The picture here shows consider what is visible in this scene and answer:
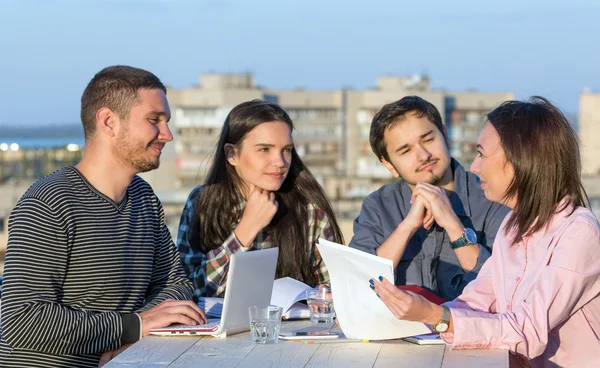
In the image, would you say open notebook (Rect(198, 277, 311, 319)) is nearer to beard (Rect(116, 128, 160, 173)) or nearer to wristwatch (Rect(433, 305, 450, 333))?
beard (Rect(116, 128, 160, 173))

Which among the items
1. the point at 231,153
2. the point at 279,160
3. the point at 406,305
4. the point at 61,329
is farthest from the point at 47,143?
the point at 406,305

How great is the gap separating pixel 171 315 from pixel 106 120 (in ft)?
2.25

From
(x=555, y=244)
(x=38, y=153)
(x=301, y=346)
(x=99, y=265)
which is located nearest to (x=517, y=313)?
(x=555, y=244)

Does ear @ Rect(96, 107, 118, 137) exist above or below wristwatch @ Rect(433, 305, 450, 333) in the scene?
above

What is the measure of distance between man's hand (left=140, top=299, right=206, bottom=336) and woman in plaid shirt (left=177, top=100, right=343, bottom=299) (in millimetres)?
791

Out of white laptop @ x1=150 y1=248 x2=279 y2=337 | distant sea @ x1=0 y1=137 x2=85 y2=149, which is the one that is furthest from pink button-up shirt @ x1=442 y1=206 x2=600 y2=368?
distant sea @ x1=0 y1=137 x2=85 y2=149

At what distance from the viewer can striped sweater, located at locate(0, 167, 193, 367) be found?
3068 mm

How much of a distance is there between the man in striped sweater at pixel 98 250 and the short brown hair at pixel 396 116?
0.98m

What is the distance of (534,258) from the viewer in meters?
2.88

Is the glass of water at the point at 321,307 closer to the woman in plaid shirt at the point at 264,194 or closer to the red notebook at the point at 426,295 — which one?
the red notebook at the point at 426,295

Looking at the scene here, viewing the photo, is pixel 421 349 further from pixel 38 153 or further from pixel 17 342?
pixel 38 153

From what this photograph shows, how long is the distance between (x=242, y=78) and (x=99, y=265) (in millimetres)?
87545

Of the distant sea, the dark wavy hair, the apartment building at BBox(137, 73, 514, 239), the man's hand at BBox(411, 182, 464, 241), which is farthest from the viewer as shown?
the apartment building at BBox(137, 73, 514, 239)

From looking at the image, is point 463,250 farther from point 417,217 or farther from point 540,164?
point 540,164
